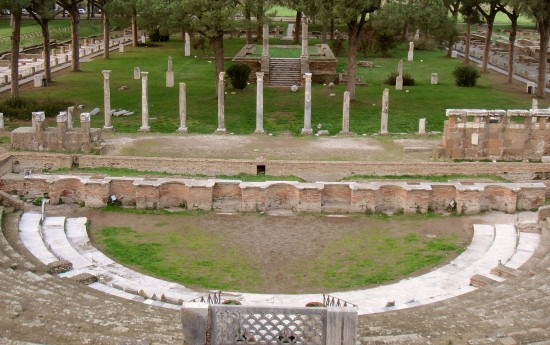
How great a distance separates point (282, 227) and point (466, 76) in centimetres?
2868

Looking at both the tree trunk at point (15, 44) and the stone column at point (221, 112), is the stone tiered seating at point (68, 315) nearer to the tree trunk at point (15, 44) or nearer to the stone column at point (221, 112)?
the stone column at point (221, 112)

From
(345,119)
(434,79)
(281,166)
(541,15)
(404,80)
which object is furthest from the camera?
(434,79)

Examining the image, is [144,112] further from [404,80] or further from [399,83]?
[404,80]

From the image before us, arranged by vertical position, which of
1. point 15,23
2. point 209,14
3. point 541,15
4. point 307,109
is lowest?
point 307,109

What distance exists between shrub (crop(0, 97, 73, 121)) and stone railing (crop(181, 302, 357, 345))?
1101 inches

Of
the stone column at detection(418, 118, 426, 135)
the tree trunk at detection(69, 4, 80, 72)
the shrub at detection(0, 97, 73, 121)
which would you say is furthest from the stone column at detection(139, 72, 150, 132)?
the tree trunk at detection(69, 4, 80, 72)

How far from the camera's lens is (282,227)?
1016 inches

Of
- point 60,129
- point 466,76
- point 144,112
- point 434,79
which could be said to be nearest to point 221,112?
point 144,112

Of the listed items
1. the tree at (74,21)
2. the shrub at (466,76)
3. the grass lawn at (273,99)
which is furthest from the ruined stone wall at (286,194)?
the tree at (74,21)

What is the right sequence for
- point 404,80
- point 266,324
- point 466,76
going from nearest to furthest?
point 266,324 < point 466,76 < point 404,80

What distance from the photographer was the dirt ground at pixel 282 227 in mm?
23828

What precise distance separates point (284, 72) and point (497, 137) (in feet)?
72.0

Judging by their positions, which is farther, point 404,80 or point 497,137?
point 404,80

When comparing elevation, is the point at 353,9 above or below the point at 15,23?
above
